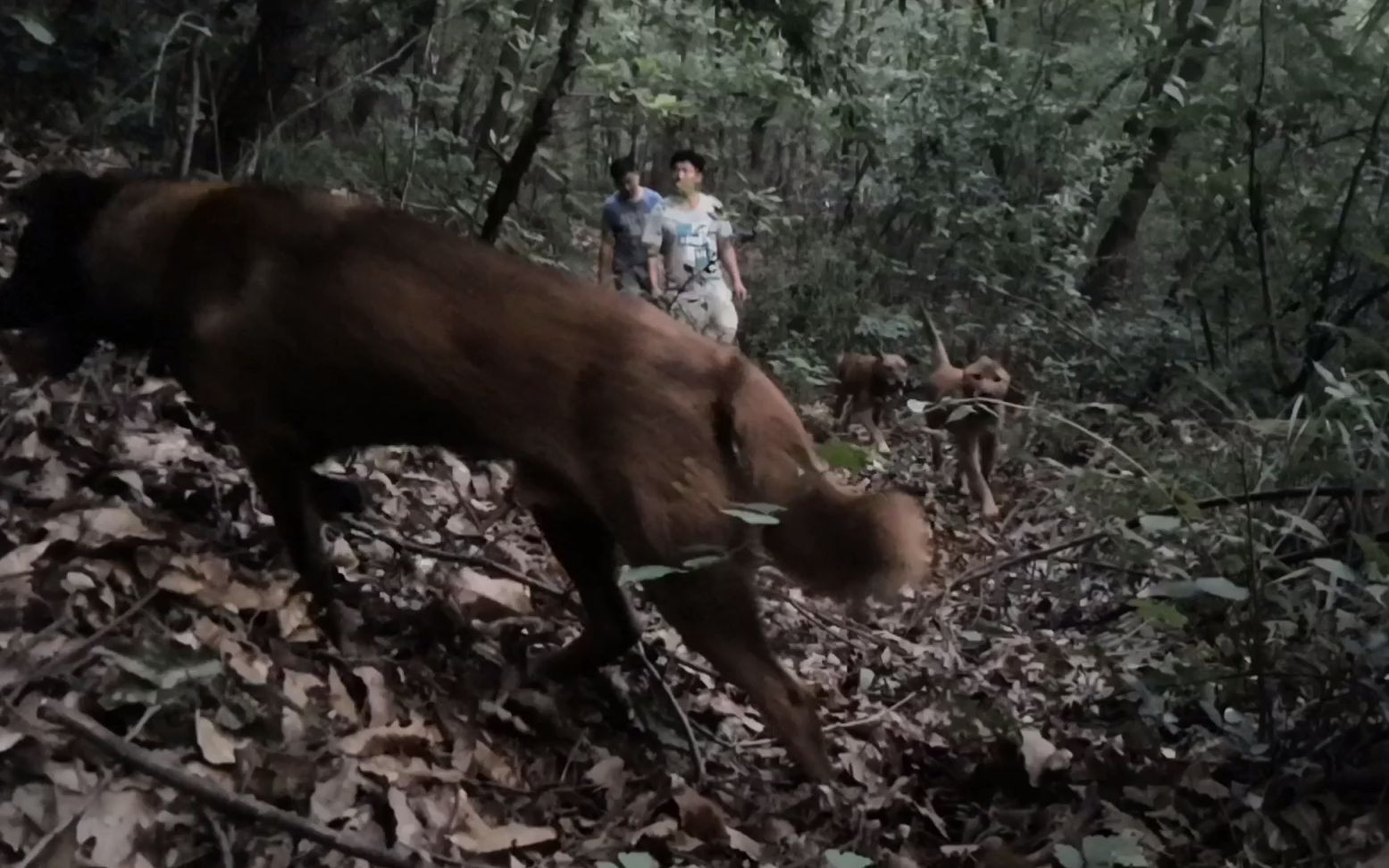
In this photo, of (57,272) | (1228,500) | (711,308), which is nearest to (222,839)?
(57,272)

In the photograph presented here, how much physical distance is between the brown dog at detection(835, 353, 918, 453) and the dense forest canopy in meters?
0.45

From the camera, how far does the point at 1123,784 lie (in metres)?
3.68

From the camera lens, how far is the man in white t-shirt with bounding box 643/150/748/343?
9.29 metres

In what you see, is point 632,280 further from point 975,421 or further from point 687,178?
point 975,421

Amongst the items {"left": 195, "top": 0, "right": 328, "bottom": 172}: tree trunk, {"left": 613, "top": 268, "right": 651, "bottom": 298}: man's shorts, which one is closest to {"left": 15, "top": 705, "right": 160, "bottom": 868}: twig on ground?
{"left": 195, "top": 0, "right": 328, "bottom": 172}: tree trunk

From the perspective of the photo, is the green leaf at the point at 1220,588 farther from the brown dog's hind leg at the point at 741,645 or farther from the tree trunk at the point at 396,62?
the tree trunk at the point at 396,62

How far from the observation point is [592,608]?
13.9 feet

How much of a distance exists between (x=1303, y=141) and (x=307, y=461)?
8028 mm

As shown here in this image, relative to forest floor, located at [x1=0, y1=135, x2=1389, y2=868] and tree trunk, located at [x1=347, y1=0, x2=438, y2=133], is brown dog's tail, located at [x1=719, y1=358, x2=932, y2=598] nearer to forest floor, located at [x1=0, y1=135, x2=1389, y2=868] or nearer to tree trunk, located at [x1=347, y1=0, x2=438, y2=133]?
forest floor, located at [x1=0, y1=135, x2=1389, y2=868]

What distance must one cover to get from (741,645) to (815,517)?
1.46 ft

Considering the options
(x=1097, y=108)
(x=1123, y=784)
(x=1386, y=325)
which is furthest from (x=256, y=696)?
(x=1097, y=108)

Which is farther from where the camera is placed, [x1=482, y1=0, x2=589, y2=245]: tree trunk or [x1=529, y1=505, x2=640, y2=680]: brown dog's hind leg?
[x1=482, y1=0, x2=589, y2=245]: tree trunk

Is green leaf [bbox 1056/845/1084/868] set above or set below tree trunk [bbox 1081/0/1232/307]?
above

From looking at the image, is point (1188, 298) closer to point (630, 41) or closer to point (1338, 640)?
point (630, 41)
